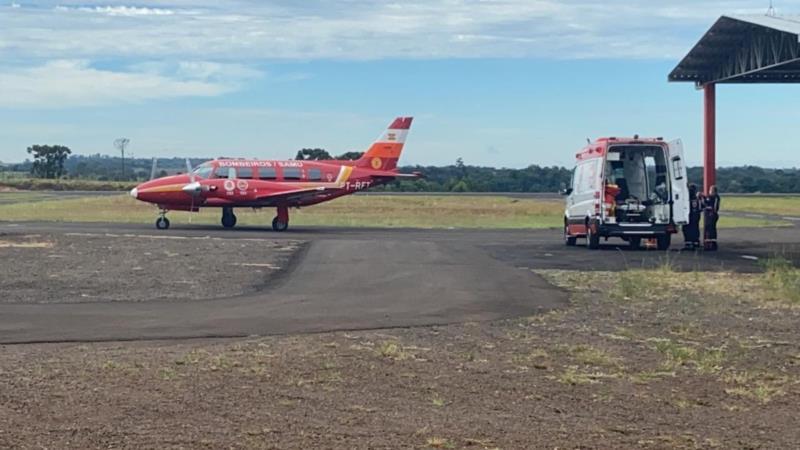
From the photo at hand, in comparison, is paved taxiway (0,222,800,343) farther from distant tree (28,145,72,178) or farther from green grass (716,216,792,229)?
distant tree (28,145,72,178)

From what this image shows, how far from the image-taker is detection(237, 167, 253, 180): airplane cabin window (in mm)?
39719

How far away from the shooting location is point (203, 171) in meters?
39.8

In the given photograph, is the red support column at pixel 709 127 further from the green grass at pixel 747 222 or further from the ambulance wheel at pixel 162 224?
the ambulance wheel at pixel 162 224

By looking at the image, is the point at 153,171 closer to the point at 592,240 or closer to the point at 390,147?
the point at 390,147

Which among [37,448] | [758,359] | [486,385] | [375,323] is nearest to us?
[37,448]

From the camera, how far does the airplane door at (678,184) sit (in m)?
27.7

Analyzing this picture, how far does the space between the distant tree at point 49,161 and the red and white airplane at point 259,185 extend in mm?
82069

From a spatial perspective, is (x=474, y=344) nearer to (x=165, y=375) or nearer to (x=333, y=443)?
(x=165, y=375)

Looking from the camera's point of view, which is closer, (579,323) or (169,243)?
(579,323)

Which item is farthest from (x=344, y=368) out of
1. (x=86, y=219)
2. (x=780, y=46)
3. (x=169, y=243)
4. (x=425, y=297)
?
(x=86, y=219)

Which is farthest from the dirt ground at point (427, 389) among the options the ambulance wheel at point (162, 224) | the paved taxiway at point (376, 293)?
the ambulance wheel at point (162, 224)

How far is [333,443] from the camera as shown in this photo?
25.9 feet

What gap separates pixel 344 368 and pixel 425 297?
20.4 ft

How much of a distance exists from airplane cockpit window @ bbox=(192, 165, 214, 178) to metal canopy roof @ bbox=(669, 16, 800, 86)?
1685 cm
